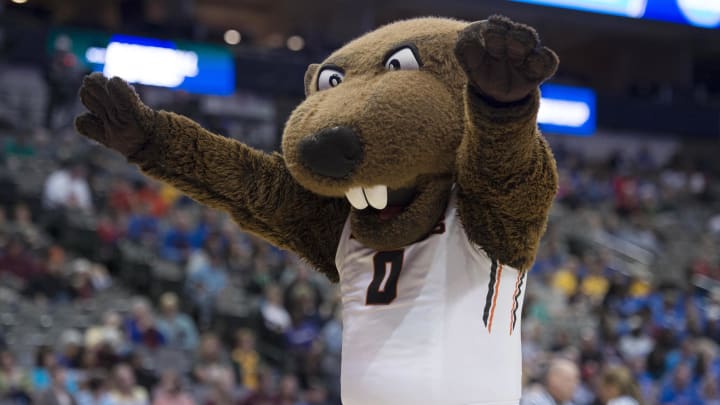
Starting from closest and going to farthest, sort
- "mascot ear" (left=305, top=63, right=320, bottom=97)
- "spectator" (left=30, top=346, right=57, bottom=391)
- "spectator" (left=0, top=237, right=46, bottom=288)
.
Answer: "mascot ear" (left=305, top=63, right=320, bottom=97)
"spectator" (left=30, top=346, right=57, bottom=391)
"spectator" (left=0, top=237, right=46, bottom=288)

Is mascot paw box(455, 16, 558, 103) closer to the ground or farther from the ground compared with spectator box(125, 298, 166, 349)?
farther from the ground

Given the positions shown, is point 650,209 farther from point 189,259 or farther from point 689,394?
point 189,259

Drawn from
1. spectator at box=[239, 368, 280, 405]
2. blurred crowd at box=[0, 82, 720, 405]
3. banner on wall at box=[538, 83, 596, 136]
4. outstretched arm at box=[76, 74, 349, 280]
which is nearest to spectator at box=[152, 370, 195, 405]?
blurred crowd at box=[0, 82, 720, 405]

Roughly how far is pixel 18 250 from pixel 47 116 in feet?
14.8

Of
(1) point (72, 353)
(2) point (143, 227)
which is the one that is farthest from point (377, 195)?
(2) point (143, 227)

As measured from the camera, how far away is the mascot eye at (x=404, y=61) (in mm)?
2086

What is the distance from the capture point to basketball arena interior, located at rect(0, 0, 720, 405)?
6730 millimetres

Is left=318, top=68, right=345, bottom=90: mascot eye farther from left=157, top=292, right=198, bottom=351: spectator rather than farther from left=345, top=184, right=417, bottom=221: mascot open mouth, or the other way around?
left=157, top=292, right=198, bottom=351: spectator

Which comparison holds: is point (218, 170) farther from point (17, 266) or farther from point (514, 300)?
point (17, 266)

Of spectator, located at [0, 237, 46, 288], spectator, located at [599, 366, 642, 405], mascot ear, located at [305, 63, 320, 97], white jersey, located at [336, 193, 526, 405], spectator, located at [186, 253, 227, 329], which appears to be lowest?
spectator, located at [186, 253, 227, 329]

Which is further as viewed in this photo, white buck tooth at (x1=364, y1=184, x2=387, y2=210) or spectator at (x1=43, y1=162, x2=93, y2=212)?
spectator at (x1=43, y1=162, x2=93, y2=212)

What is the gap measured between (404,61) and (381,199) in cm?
31

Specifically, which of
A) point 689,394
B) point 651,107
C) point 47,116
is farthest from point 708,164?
point 47,116

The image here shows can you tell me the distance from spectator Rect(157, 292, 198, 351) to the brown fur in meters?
4.80
